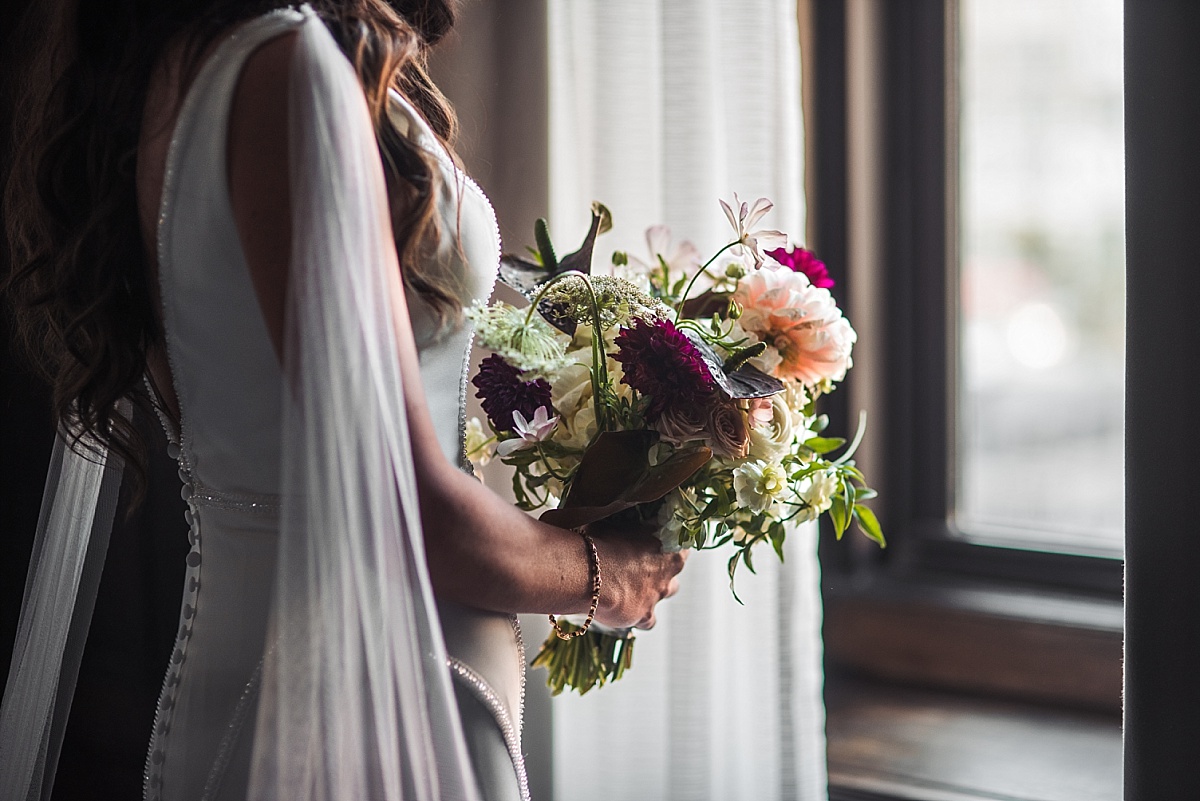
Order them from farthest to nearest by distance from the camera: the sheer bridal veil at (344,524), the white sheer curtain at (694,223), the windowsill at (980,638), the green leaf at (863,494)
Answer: the windowsill at (980,638)
the white sheer curtain at (694,223)
the green leaf at (863,494)
the sheer bridal veil at (344,524)

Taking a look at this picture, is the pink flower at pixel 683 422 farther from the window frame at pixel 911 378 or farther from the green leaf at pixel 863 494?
the window frame at pixel 911 378

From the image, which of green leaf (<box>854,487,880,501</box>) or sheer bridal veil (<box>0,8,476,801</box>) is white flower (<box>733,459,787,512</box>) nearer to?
green leaf (<box>854,487,880,501</box>)

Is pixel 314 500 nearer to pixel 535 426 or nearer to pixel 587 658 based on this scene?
pixel 535 426

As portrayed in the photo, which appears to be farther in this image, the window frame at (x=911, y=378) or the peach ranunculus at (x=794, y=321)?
the window frame at (x=911, y=378)

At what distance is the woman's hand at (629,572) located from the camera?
0.91 m

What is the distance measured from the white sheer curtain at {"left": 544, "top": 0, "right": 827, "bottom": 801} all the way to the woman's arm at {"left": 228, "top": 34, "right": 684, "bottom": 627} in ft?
1.87

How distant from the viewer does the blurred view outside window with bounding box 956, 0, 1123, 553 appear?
182cm

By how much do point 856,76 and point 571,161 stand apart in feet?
2.23

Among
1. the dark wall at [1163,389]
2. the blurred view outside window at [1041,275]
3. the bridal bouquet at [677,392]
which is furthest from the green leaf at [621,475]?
the blurred view outside window at [1041,275]

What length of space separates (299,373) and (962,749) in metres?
1.28

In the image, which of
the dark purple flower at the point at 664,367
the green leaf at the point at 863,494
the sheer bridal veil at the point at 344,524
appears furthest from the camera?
the green leaf at the point at 863,494

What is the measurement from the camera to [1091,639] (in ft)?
5.62

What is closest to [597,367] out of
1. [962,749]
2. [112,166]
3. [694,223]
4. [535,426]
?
[535,426]

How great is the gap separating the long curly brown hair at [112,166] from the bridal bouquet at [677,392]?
13 centimetres
